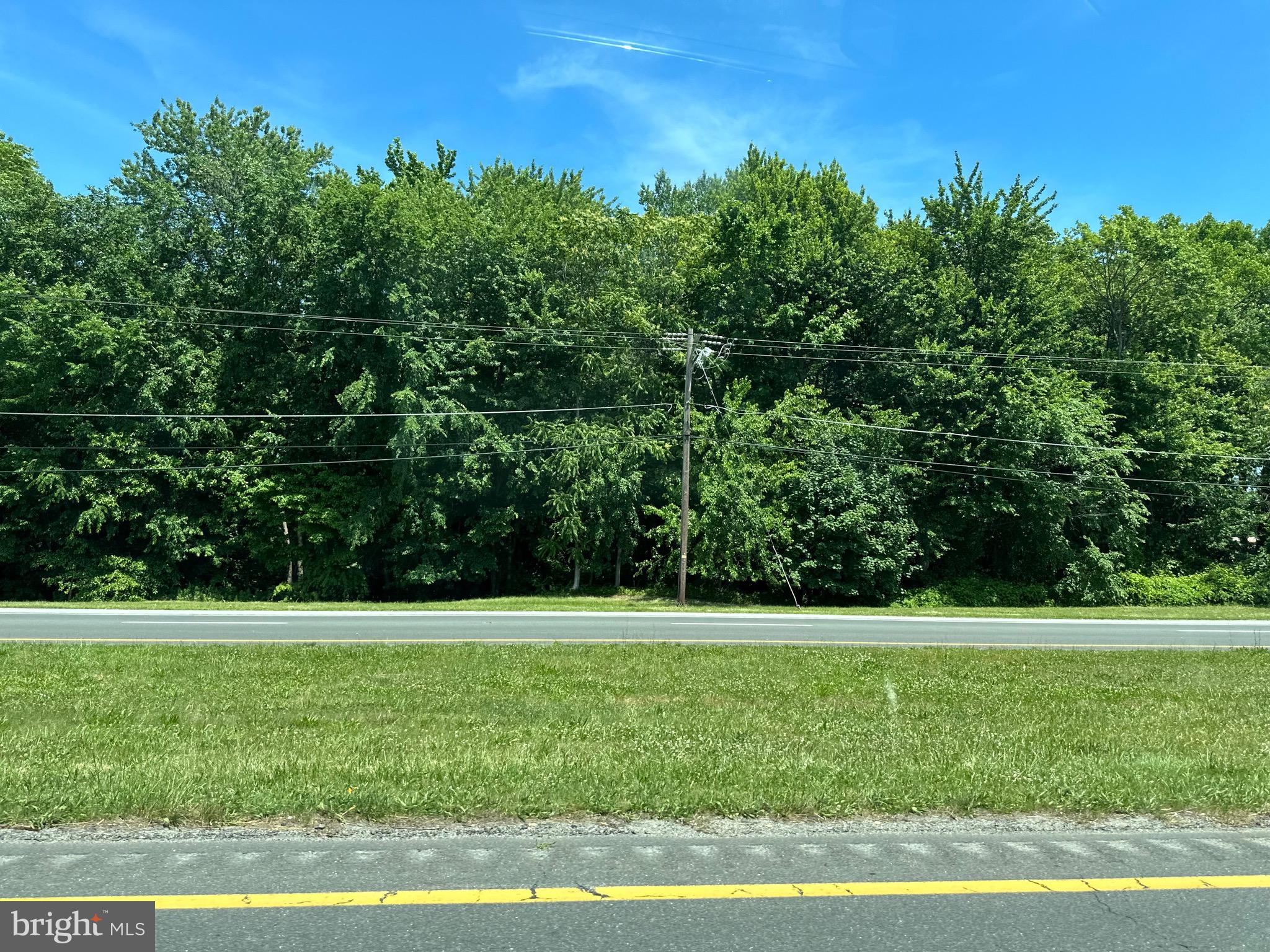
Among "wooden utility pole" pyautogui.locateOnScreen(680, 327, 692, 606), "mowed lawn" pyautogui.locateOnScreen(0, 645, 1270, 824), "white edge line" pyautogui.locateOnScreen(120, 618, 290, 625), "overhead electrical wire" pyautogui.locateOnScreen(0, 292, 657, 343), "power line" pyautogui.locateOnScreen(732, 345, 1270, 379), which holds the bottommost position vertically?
"white edge line" pyautogui.locateOnScreen(120, 618, 290, 625)

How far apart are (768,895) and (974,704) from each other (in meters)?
5.94

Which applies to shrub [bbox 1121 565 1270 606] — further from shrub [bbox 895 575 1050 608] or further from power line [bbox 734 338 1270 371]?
power line [bbox 734 338 1270 371]

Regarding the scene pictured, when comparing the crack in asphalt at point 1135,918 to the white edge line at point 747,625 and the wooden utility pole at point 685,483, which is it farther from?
the wooden utility pole at point 685,483

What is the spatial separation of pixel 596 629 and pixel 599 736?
998 cm

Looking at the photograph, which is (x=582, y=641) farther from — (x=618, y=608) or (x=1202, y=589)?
(x=1202, y=589)

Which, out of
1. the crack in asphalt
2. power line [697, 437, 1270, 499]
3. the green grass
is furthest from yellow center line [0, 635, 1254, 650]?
power line [697, 437, 1270, 499]

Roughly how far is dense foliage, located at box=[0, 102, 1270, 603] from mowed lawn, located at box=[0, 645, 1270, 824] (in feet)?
60.0

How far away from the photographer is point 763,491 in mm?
30641

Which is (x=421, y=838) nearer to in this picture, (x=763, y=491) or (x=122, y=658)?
(x=122, y=658)

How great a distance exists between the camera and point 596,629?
1723 cm

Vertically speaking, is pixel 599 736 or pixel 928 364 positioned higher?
pixel 928 364

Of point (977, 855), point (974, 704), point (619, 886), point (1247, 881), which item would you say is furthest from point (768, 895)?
point (974, 704)

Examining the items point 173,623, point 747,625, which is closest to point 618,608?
point 747,625

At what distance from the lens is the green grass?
21844 millimetres
